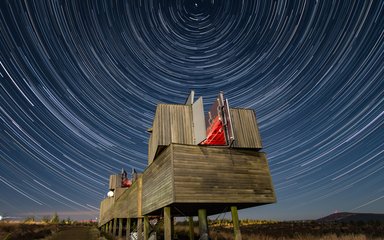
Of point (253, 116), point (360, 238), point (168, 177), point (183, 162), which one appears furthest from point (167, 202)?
point (360, 238)

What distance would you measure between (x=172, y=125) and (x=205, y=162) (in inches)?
127

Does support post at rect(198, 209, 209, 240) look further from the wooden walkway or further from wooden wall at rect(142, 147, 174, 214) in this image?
the wooden walkway

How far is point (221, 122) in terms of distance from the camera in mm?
14148

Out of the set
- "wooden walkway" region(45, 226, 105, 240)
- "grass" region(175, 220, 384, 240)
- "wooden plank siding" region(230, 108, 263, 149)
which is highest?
"wooden plank siding" region(230, 108, 263, 149)

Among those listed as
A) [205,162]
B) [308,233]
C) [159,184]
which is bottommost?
[308,233]

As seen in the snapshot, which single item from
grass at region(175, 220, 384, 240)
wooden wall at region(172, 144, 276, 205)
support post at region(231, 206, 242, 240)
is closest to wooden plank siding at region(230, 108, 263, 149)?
wooden wall at region(172, 144, 276, 205)

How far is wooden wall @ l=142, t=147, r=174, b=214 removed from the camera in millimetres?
13109

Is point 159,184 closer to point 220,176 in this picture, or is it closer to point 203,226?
point 220,176

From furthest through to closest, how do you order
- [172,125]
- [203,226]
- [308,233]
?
[308,233] < [203,226] < [172,125]

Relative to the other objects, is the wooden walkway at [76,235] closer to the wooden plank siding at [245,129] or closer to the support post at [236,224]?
the support post at [236,224]

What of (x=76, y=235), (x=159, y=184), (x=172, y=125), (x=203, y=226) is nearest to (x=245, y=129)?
(x=172, y=125)

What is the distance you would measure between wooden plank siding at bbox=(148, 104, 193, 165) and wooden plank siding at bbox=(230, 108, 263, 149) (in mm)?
2835

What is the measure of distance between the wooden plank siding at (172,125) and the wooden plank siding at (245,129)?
9.30 ft

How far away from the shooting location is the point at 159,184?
14703 millimetres
